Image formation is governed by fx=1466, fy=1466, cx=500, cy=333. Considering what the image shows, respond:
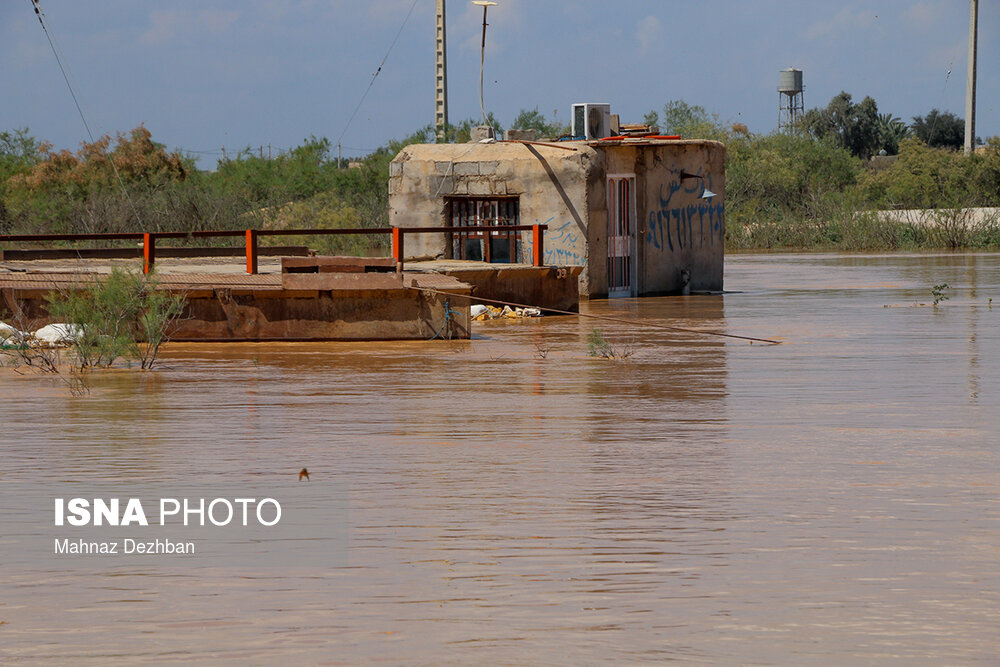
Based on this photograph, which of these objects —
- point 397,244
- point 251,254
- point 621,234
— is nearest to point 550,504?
point 397,244

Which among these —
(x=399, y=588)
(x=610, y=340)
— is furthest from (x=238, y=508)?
(x=610, y=340)

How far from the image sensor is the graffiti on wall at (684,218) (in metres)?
26.7

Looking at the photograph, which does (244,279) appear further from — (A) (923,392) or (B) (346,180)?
(B) (346,180)

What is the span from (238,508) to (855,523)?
10.3 ft

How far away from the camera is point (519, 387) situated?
42.6ft

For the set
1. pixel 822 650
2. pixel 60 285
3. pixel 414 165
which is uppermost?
pixel 414 165

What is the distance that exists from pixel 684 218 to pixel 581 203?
10.7 ft

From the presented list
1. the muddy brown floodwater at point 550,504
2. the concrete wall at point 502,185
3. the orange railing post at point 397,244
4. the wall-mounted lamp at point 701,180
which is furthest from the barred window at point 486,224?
the muddy brown floodwater at point 550,504

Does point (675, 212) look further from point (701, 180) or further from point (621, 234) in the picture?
point (621, 234)

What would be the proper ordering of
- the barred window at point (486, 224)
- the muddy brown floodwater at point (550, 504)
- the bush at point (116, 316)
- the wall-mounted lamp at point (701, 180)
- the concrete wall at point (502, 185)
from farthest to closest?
the wall-mounted lamp at point (701, 180) < the barred window at point (486, 224) < the concrete wall at point (502, 185) < the bush at point (116, 316) < the muddy brown floodwater at point (550, 504)

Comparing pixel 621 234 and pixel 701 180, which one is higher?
pixel 701 180

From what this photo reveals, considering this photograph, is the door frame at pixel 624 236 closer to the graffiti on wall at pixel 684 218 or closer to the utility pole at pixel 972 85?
the graffiti on wall at pixel 684 218

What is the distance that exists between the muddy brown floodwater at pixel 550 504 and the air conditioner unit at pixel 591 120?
11.7 m

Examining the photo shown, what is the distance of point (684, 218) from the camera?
89.5 feet
